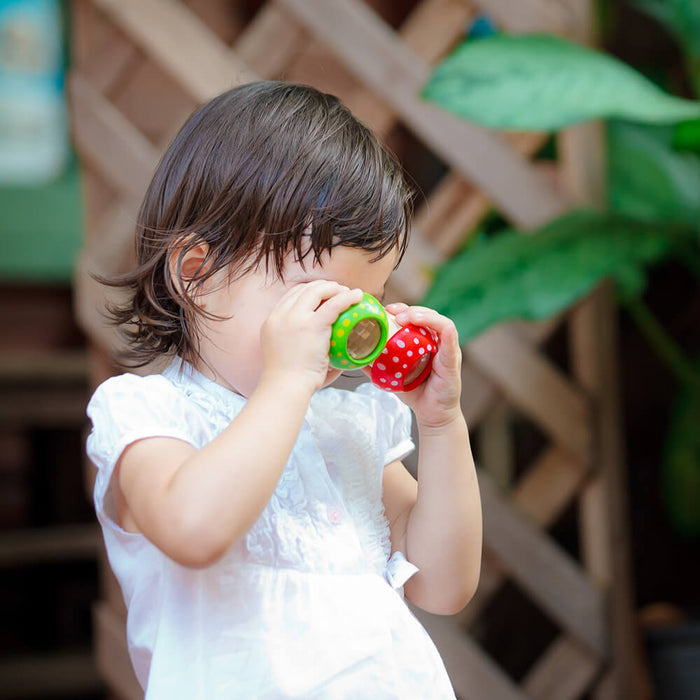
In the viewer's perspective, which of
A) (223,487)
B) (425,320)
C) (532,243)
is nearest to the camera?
(223,487)

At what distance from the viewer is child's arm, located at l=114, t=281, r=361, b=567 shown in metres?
0.49

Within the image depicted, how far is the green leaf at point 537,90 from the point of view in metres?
1.00

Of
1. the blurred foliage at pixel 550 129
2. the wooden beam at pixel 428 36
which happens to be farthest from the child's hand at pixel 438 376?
the wooden beam at pixel 428 36

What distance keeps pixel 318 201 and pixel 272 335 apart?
0.35 feet

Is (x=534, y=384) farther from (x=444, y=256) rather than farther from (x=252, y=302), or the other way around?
(x=252, y=302)

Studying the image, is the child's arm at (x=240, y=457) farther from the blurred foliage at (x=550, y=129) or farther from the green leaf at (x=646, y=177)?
the green leaf at (x=646, y=177)

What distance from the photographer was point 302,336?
1.75ft

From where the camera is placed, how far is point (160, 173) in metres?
0.65

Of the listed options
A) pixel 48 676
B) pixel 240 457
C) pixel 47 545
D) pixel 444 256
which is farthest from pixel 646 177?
pixel 48 676

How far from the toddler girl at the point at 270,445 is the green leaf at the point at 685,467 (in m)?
0.83

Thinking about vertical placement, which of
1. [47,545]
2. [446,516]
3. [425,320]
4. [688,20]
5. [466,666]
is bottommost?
[47,545]

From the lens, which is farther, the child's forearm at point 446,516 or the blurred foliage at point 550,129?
the blurred foliage at point 550,129

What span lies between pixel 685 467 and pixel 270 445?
1.05 meters

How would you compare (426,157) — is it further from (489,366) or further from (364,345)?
(364,345)
